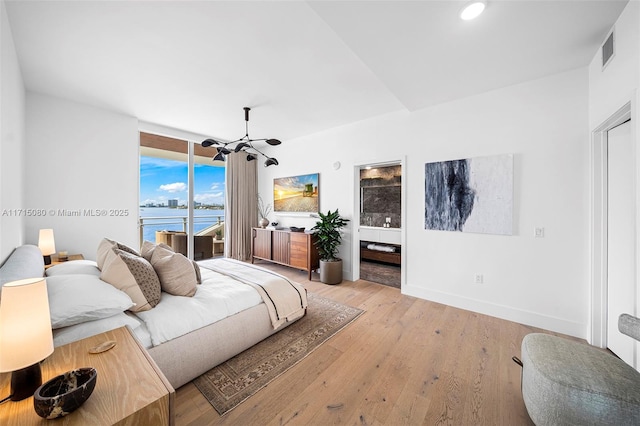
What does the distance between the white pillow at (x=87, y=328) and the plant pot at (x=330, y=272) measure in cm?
281

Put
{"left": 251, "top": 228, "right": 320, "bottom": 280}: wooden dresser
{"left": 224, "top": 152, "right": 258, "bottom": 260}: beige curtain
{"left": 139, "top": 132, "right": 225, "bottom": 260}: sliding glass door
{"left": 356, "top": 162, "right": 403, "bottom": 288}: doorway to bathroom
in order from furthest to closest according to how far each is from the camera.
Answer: {"left": 224, "top": 152, "right": 258, "bottom": 260}: beige curtain → {"left": 356, "top": 162, "right": 403, "bottom": 288}: doorway to bathroom → {"left": 139, "top": 132, "right": 225, "bottom": 260}: sliding glass door → {"left": 251, "top": 228, "right": 320, "bottom": 280}: wooden dresser

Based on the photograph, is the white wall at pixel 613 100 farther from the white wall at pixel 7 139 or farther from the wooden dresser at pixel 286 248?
the white wall at pixel 7 139

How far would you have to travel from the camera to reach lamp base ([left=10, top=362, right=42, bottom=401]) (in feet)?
2.81

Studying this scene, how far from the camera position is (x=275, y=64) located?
8.14ft

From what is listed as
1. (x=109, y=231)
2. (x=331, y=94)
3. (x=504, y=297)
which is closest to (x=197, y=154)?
(x=109, y=231)

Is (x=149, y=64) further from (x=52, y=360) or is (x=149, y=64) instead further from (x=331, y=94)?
(x=52, y=360)

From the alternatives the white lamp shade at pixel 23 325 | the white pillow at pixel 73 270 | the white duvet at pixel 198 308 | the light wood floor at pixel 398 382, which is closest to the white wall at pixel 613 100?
the light wood floor at pixel 398 382

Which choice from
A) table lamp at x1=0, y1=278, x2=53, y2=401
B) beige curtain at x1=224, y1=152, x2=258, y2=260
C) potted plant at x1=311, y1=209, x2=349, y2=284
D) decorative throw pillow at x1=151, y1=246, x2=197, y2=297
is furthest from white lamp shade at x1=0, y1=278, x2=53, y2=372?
beige curtain at x1=224, y1=152, x2=258, y2=260

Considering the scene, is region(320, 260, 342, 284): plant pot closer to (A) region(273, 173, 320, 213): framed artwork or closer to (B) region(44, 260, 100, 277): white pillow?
(A) region(273, 173, 320, 213): framed artwork

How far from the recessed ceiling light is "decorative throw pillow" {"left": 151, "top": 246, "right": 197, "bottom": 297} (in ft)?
9.39

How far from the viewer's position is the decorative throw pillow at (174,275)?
79.7 inches

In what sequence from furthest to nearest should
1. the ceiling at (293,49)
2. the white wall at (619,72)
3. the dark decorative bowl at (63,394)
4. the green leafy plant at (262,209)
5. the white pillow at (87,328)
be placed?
the green leafy plant at (262,209) → the ceiling at (293,49) → the white wall at (619,72) → the white pillow at (87,328) → the dark decorative bowl at (63,394)

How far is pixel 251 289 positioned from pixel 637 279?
2.85 metres

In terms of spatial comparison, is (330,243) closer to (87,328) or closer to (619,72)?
(87,328)
